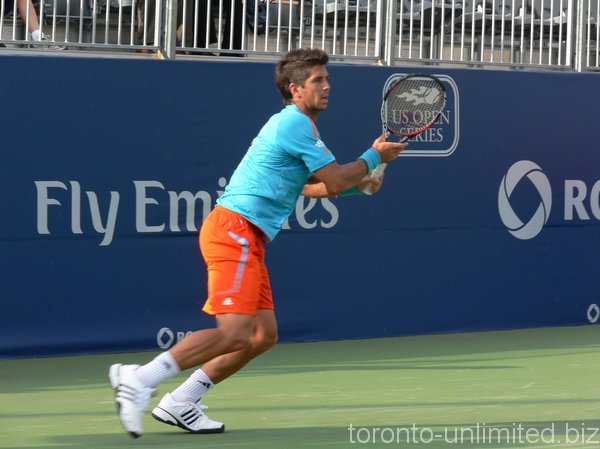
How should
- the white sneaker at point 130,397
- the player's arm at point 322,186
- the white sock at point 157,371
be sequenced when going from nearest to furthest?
the white sneaker at point 130,397, the white sock at point 157,371, the player's arm at point 322,186

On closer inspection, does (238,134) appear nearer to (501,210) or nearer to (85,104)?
(85,104)

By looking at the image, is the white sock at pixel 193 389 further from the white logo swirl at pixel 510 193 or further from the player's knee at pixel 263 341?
Answer: the white logo swirl at pixel 510 193

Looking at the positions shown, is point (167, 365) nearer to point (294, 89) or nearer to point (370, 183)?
point (370, 183)

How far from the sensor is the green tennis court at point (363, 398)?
18.5 feet

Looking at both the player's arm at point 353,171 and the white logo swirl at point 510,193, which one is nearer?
the player's arm at point 353,171

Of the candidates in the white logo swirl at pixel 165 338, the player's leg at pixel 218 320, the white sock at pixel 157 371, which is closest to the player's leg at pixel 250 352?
the player's leg at pixel 218 320

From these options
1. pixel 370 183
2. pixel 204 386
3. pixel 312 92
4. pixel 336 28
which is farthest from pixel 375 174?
pixel 336 28

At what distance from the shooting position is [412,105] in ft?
23.8

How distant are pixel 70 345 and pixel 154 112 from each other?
159 cm

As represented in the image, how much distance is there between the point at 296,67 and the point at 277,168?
0.47m

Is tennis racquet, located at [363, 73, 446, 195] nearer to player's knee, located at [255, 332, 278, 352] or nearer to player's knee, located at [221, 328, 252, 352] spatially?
player's knee, located at [255, 332, 278, 352]

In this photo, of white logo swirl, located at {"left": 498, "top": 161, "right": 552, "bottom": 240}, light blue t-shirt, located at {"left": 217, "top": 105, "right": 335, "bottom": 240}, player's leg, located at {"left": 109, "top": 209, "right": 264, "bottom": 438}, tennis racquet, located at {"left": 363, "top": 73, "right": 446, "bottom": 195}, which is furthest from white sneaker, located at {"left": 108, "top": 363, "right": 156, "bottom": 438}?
white logo swirl, located at {"left": 498, "top": 161, "right": 552, "bottom": 240}

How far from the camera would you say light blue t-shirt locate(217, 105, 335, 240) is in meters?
5.53

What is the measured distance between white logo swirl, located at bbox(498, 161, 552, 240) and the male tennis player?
3.99m
